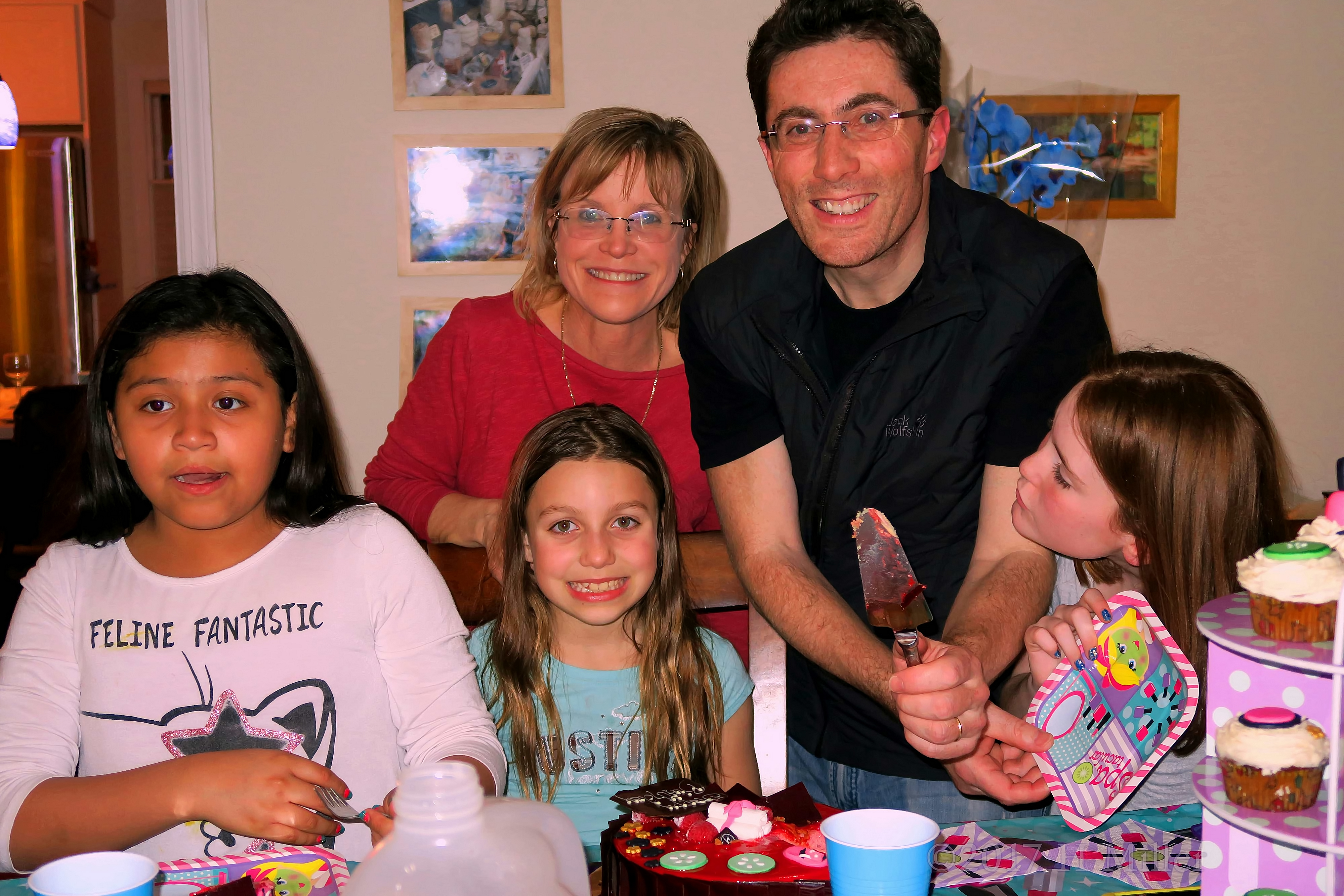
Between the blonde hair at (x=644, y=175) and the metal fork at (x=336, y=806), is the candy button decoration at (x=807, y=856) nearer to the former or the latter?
the metal fork at (x=336, y=806)

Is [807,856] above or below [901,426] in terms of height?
below

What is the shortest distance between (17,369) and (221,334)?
5609 millimetres

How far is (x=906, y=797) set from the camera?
1908mm

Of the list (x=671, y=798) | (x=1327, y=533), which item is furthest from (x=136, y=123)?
(x=1327, y=533)

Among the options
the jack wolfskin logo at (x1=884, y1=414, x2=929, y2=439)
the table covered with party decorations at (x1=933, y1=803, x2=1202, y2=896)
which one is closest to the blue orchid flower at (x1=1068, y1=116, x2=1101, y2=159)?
the jack wolfskin logo at (x1=884, y1=414, x2=929, y2=439)

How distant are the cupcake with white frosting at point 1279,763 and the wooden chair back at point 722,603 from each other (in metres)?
0.96

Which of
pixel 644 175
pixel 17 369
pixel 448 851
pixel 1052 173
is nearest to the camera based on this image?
pixel 448 851

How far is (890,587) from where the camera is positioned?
1.40 metres

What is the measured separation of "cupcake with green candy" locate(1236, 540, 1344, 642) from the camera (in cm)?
90

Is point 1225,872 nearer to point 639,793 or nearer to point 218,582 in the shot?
point 639,793

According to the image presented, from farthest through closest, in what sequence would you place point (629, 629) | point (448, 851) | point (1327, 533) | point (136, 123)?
point (136, 123) < point (629, 629) < point (1327, 533) < point (448, 851)

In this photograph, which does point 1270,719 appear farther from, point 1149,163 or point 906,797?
point 1149,163

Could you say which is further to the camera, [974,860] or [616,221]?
[616,221]

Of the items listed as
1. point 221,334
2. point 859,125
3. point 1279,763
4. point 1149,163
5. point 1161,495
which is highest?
point 1149,163
